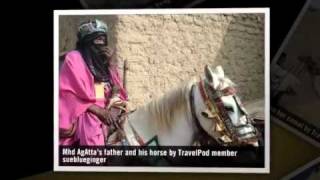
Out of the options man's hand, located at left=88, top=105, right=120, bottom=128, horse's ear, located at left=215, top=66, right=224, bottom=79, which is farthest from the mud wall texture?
man's hand, located at left=88, top=105, right=120, bottom=128

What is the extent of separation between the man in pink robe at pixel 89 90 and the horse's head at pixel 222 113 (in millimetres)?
451

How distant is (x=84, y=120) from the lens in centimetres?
288

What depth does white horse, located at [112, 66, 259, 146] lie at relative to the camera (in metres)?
2.82

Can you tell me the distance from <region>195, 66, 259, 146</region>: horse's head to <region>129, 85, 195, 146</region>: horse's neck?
78 mm

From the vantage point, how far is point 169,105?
2.85 m

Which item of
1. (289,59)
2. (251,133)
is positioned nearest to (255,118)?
(251,133)

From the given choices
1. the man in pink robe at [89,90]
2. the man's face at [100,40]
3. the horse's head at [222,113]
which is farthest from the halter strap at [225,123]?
the man's face at [100,40]

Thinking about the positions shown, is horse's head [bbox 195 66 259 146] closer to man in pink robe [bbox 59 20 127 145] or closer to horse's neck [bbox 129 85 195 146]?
horse's neck [bbox 129 85 195 146]

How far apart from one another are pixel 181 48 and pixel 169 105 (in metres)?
0.32

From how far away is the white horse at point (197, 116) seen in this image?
282 cm

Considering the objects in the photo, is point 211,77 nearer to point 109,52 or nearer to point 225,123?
point 225,123

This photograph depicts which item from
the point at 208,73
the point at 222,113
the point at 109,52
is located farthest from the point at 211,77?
the point at 109,52
